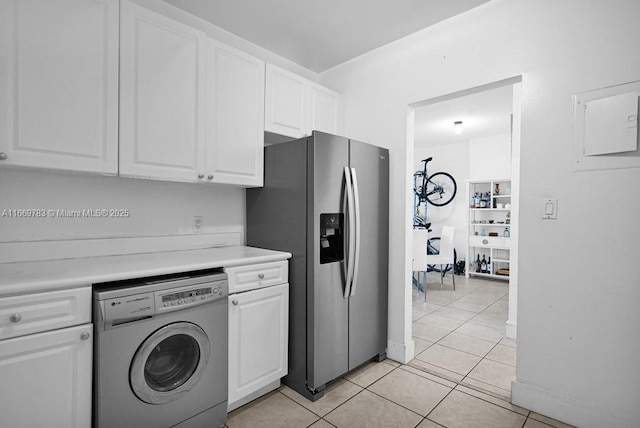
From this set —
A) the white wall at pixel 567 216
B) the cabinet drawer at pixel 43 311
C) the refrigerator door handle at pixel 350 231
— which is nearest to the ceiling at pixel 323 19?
the white wall at pixel 567 216

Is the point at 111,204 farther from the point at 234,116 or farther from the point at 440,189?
the point at 440,189

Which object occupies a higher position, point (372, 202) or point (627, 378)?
point (372, 202)

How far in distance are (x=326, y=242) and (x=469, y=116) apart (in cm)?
367

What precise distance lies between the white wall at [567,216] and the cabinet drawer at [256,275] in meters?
1.53

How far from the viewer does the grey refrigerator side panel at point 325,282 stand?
2041 mm

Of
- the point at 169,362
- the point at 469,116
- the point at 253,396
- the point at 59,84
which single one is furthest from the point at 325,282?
the point at 469,116

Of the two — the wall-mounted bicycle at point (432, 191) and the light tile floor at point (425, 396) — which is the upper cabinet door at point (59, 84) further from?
the wall-mounted bicycle at point (432, 191)

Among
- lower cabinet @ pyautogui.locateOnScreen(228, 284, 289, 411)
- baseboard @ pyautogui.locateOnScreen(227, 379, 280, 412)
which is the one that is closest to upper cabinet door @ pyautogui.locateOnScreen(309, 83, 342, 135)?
lower cabinet @ pyautogui.locateOnScreen(228, 284, 289, 411)

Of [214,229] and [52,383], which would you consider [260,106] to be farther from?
[52,383]

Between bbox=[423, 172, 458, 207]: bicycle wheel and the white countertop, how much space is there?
5.26 m

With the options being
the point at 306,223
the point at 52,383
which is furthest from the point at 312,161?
the point at 52,383

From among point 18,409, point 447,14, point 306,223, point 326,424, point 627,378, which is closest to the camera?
point 18,409

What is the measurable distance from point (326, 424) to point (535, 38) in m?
2.62

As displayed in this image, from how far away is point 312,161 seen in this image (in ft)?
6.69
